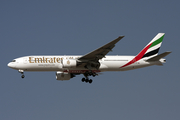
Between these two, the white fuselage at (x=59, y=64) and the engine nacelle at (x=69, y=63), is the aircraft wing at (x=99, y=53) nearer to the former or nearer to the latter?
the engine nacelle at (x=69, y=63)

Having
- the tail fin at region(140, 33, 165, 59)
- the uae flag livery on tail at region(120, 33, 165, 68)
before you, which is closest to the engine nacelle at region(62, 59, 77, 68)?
the uae flag livery on tail at region(120, 33, 165, 68)

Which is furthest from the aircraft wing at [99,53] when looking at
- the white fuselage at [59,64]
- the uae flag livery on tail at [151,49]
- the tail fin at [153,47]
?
the tail fin at [153,47]

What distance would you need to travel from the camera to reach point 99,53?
44.0 m

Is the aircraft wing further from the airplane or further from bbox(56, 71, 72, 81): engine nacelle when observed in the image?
bbox(56, 71, 72, 81): engine nacelle

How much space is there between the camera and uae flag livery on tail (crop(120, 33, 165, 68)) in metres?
48.8

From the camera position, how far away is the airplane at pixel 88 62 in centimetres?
4481

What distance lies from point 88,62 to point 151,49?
10399mm

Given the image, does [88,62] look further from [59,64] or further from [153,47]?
[153,47]

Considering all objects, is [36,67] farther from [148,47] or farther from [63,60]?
[148,47]

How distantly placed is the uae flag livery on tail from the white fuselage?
0.66 meters

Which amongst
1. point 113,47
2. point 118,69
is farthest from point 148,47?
point 113,47

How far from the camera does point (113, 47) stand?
1658 inches

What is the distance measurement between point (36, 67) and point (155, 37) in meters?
18.3

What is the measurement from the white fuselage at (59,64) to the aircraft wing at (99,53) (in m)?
1.81
